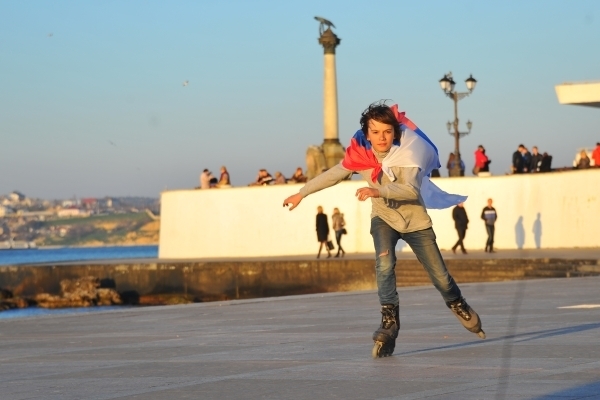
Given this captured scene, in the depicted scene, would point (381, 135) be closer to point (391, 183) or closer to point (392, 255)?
point (391, 183)

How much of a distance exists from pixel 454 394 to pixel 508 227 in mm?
30847

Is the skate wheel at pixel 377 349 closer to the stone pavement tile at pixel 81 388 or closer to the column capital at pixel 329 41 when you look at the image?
the stone pavement tile at pixel 81 388

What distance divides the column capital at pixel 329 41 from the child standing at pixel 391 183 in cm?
3824

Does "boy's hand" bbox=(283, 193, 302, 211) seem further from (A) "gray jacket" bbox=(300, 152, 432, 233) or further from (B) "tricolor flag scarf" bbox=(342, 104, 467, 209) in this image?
(B) "tricolor flag scarf" bbox=(342, 104, 467, 209)

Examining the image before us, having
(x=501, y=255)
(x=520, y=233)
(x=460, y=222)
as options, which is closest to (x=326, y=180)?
(x=501, y=255)

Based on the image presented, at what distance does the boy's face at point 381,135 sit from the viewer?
912cm

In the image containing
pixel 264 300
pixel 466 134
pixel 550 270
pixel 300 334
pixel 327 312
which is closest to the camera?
pixel 300 334

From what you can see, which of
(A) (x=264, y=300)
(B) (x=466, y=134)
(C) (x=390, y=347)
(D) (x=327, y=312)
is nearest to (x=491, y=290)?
(A) (x=264, y=300)

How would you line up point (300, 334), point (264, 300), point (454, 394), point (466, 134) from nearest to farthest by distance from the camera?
1. point (454, 394)
2. point (300, 334)
3. point (264, 300)
4. point (466, 134)

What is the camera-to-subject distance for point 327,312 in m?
14.7

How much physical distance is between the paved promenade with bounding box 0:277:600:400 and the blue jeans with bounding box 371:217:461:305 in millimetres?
514

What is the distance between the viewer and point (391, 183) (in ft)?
29.4

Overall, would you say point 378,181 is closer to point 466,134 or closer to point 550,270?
point 550,270

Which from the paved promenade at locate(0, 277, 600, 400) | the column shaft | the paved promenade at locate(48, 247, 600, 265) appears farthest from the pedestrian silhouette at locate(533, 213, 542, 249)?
the paved promenade at locate(0, 277, 600, 400)
